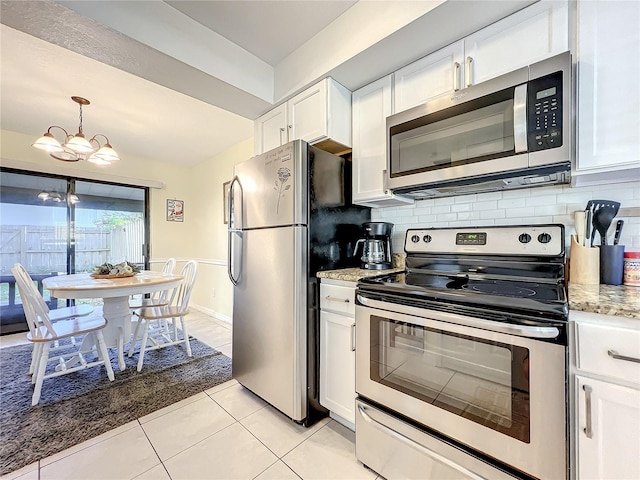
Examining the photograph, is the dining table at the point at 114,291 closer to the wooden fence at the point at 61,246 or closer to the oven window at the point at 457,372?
the wooden fence at the point at 61,246

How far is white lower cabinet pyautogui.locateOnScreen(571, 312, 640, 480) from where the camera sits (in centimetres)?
81

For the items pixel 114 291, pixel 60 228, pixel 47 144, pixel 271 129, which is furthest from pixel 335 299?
pixel 60 228

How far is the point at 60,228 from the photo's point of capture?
3.77 metres

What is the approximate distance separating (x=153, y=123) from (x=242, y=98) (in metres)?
1.70

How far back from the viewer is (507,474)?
0.96 metres

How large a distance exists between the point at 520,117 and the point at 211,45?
1.77 meters

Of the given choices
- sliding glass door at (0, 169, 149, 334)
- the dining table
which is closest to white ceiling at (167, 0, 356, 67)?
the dining table

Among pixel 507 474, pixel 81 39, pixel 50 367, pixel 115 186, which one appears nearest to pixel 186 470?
pixel 507 474

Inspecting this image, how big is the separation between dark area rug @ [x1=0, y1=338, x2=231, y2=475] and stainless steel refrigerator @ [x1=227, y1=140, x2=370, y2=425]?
0.57 metres

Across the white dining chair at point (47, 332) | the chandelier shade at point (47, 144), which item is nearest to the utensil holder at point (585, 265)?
the white dining chair at point (47, 332)

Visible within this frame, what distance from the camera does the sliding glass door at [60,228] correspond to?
344 cm

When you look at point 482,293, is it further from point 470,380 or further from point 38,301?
point 38,301

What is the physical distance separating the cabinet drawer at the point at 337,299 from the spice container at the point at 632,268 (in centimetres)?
119

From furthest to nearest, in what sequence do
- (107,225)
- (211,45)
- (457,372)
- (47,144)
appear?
(107,225), (47,144), (211,45), (457,372)
